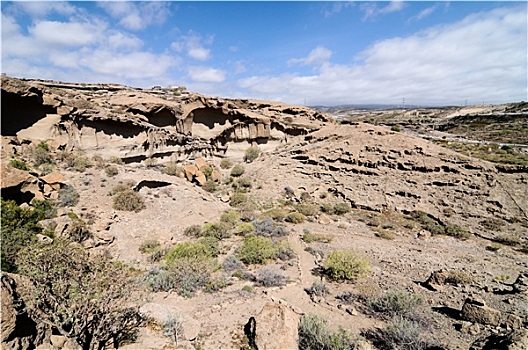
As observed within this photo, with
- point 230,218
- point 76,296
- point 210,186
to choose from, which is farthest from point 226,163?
point 76,296

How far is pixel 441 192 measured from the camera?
47.6 ft

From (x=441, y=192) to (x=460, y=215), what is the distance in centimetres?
158

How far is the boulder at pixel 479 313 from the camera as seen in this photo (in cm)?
575

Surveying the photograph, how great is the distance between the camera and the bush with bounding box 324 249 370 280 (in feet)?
27.3

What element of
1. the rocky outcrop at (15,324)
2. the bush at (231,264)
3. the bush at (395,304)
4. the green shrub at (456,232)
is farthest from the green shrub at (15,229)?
the green shrub at (456,232)

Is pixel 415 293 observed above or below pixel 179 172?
below

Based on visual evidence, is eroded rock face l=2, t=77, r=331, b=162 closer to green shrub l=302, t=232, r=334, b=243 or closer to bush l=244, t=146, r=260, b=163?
bush l=244, t=146, r=260, b=163

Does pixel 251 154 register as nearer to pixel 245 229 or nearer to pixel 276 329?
pixel 245 229

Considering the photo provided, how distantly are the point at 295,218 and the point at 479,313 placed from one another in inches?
324

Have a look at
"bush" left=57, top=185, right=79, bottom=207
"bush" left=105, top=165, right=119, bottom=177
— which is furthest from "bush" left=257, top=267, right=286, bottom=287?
"bush" left=105, top=165, right=119, bottom=177

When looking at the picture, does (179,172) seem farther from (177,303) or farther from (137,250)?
(177,303)

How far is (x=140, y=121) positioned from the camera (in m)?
18.0

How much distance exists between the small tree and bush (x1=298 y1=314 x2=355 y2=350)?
11.1 ft

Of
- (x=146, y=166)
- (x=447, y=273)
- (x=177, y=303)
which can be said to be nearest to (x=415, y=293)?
(x=447, y=273)
